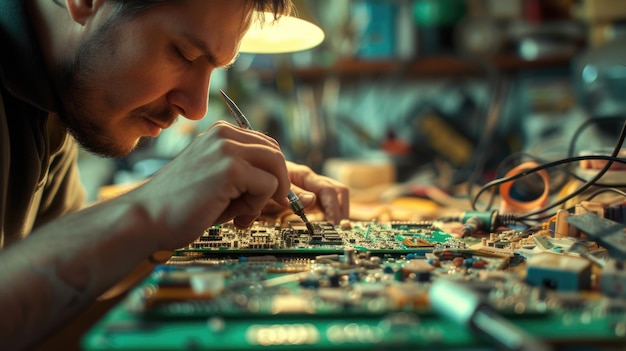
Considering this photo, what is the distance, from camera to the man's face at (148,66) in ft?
3.04

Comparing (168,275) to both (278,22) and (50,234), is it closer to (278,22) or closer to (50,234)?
(50,234)

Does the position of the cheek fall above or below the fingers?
above

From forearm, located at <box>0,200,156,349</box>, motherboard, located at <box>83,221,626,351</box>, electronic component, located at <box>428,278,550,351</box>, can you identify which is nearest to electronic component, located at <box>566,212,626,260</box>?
motherboard, located at <box>83,221,626,351</box>

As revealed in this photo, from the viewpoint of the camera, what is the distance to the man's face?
927 mm

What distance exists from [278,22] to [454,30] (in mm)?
1710

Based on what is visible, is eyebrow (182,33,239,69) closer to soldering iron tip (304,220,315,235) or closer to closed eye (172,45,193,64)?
closed eye (172,45,193,64)

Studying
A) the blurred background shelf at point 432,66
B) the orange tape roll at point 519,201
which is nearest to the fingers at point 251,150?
the orange tape roll at point 519,201

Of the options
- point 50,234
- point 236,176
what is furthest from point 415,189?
point 50,234

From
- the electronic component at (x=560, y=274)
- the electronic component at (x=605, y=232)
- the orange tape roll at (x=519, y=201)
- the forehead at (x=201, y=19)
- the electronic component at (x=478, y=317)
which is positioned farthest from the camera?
the orange tape roll at (x=519, y=201)

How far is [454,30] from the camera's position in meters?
2.69

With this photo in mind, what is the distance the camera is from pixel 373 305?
514mm

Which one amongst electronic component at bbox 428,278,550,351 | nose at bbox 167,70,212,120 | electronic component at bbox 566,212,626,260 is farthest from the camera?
nose at bbox 167,70,212,120

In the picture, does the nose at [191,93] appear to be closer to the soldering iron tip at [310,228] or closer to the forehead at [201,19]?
the forehead at [201,19]

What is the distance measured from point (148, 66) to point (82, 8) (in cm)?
16
